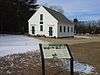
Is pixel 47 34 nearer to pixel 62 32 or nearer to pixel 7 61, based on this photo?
pixel 62 32

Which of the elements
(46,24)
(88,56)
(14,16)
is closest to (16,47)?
(88,56)

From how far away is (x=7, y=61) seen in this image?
1546cm

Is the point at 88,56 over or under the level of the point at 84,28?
over

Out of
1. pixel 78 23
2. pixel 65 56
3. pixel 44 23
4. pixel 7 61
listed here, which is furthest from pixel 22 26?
pixel 65 56

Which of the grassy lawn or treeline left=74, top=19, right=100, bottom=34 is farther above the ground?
the grassy lawn

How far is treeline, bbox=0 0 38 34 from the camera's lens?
200 feet

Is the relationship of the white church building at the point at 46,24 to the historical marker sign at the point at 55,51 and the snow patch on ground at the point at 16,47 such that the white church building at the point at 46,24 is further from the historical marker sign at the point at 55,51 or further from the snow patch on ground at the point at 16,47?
the historical marker sign at the point at 55,51

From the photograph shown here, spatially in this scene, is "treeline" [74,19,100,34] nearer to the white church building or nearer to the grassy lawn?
the white church building

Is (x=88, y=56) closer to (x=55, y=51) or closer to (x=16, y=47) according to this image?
(x=16, y=47)

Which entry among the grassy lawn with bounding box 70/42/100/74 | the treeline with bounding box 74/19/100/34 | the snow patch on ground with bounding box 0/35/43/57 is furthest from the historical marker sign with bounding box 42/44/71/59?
the treeline with bounding box 74/19/100/34

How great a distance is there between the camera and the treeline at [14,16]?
60903mm

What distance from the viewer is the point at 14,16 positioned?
63562 mm

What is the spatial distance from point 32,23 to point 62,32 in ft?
20.8

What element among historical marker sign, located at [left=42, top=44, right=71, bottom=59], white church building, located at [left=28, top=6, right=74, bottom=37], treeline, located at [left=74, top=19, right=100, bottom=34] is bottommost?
treeline, located at [left=74, top=19, right=100, bottom=34]
